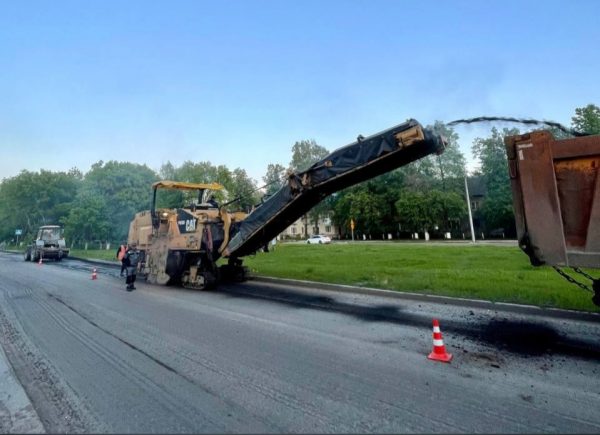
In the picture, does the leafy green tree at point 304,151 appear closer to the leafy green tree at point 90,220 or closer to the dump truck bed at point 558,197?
the leafy green tree at point 90,220

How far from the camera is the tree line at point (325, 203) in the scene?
38.5 meters

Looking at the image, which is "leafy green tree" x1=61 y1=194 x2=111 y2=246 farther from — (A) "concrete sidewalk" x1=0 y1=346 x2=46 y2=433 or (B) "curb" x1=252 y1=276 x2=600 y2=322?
(A) "concrete sidewalk" x1=0 y1=346 x2=46 y2=433

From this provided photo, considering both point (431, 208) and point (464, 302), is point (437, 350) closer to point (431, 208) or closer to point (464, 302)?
point (464, 302)

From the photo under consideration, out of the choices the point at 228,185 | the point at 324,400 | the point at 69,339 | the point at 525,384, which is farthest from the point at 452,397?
the point at 228,185

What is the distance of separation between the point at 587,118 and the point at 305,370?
5280 cm

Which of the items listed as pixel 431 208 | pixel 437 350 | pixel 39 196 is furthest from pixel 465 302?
pixel 39 196

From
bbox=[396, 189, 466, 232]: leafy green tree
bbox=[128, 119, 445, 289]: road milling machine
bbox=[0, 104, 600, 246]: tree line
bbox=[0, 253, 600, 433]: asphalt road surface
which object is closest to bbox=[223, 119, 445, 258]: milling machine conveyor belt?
bbox=[128, 119, 445, 289]: road milling machine

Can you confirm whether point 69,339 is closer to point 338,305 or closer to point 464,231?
point 338,305

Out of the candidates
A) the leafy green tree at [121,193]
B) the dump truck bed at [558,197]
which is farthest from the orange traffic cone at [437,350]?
the leafy green tree at [121,193]

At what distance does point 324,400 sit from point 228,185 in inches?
1633

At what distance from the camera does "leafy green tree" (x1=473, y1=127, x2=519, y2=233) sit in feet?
142

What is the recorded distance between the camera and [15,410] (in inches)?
134

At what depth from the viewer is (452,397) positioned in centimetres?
348

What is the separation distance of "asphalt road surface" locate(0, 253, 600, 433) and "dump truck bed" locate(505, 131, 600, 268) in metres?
1.41
